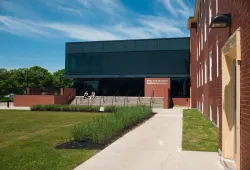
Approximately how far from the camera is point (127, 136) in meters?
10.5

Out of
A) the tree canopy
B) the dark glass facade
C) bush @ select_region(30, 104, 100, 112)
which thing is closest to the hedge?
bush @ select_region(30, 104, 100, 112)

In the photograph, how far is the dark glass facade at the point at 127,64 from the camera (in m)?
42.5

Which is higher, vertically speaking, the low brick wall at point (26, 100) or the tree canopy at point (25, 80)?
the tree canopy at point (25, 80)

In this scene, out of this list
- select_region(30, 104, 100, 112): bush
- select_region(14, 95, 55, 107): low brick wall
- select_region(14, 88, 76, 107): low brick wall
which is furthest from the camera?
select_region(14, 95, 55, 107): low brick wall

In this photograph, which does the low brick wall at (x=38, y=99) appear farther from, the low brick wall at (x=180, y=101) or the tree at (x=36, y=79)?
the tree at (x=36, y=79)

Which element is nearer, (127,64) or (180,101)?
(180,101)

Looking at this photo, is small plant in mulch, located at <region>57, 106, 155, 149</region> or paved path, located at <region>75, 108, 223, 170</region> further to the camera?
small plant in mulch, located at <region>57, 106, 155, 149</region>

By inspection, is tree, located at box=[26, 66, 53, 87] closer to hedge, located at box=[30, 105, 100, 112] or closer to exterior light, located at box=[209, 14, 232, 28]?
hedge, located at box=[30, 105, 100, 112]

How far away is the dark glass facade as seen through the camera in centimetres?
4247

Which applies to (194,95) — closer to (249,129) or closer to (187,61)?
(187,61)

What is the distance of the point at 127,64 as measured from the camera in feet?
148

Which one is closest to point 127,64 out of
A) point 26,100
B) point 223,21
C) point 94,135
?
point 26,100

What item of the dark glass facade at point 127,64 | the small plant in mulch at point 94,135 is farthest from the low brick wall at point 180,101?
the small plant in mulch at point 94,135

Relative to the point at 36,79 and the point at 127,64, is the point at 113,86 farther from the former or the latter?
the point at 36,79
